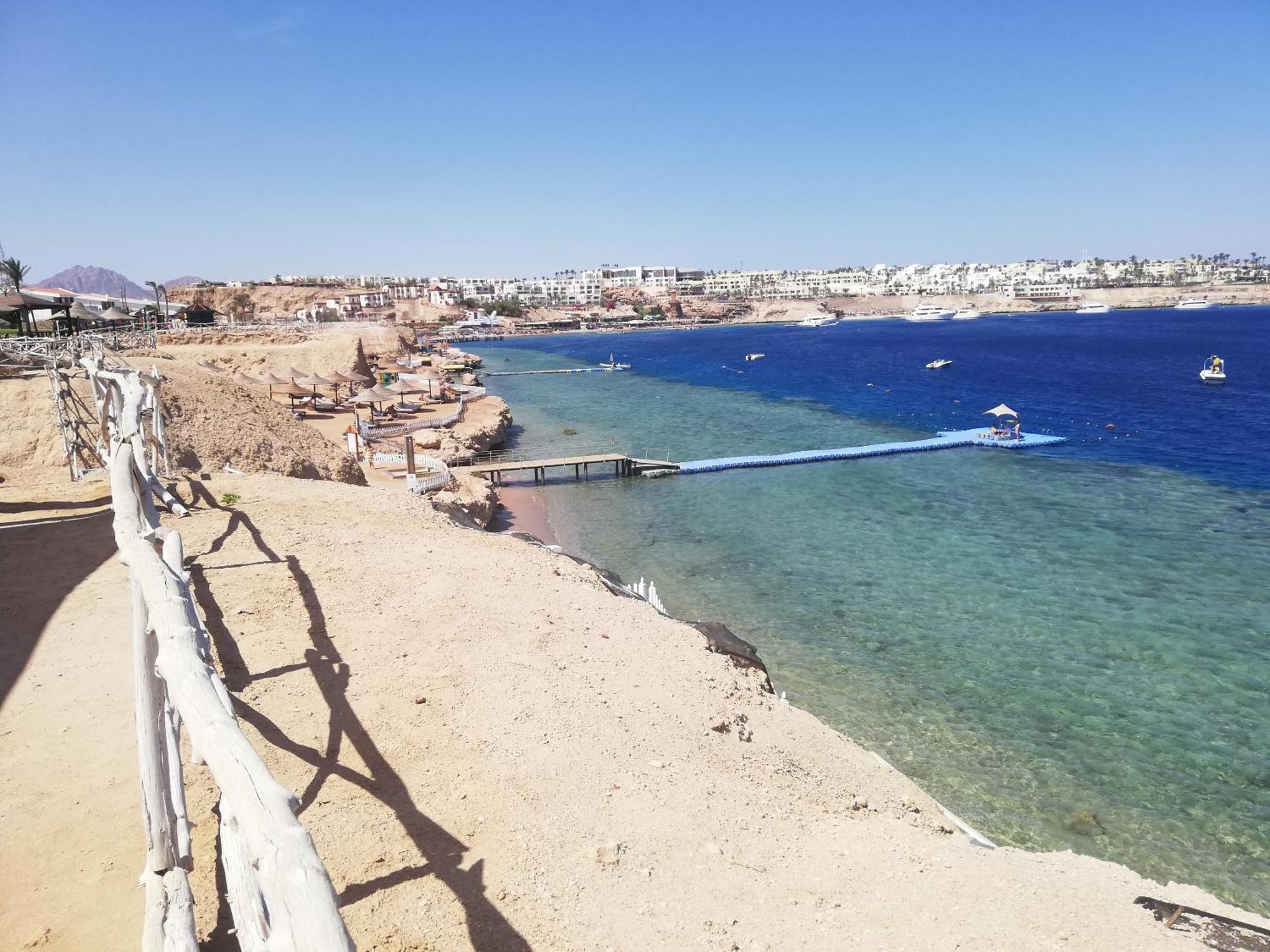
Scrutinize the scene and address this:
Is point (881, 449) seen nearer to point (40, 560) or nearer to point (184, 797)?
point (40, 560)

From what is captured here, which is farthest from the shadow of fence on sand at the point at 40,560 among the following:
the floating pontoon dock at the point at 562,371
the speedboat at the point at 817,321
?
the speedboat at the point at 817,321

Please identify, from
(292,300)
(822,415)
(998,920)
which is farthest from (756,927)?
(292,300)

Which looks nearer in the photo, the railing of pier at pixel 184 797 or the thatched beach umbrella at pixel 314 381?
the railing of pier at pixel 184 797

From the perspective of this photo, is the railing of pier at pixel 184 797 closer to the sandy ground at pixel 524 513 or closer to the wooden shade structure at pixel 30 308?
the sandy ground at pixel 524 513

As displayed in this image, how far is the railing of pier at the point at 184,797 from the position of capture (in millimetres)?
2193

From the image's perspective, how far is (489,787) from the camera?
6.57 meters

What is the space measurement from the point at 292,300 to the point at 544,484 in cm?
12487

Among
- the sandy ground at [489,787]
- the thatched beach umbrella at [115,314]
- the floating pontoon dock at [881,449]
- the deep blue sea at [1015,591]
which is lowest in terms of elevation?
the deep blue sea at [1015,591]

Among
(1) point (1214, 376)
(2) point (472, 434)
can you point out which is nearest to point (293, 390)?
(2) point (472, 434)

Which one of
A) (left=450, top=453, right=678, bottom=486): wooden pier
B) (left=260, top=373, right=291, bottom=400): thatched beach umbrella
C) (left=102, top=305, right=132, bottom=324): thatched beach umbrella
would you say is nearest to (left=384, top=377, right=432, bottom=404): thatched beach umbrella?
(left=260, top=373, right=291, bottom=400): thatched beach umbrella

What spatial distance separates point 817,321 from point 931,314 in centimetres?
3373

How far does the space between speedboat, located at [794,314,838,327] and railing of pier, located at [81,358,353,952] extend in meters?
177

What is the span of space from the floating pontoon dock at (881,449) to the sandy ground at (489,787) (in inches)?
911

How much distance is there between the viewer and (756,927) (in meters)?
5.39
